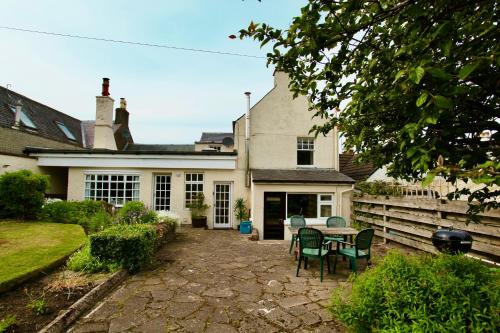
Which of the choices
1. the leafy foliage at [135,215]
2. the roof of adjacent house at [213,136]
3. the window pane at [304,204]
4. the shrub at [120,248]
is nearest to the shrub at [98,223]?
Result: the leafy foliage at [135,215]

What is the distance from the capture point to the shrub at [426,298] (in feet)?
8.30

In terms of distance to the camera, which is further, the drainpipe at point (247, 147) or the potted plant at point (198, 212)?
the drainpipe at point (247, 147)

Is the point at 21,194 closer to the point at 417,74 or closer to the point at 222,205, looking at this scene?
the point at 222,205

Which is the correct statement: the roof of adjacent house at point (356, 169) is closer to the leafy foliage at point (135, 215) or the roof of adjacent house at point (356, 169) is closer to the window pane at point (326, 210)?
the window pane at point (326, 210)

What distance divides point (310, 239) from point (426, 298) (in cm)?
370

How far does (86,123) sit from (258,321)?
88.6 ft

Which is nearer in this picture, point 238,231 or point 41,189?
point 41,189

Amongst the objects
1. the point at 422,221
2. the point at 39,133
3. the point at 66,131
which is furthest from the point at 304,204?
the point at 66,131

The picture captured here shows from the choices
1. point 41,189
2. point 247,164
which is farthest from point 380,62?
point 41,189

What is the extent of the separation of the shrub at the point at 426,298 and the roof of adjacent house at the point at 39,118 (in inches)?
732

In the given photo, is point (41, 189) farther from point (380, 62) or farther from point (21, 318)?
point (380, 62)

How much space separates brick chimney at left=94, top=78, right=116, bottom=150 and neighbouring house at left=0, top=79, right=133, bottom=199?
2680 millimetres

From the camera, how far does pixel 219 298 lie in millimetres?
5105

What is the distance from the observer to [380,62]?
2.95 metres
